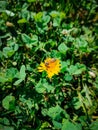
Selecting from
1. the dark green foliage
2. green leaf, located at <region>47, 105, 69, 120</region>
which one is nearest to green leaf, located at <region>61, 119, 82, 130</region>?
the dark green foliage

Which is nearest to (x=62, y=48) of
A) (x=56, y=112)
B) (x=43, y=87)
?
(x=43, y=87)

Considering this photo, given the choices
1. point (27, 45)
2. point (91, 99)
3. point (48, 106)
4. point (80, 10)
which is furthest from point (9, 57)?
point (80, 10)

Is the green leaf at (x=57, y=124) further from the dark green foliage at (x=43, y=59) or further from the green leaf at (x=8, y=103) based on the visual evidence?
the green leaf at (x=8, y=103)

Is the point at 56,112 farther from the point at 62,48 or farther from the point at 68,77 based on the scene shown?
the point at 62,48

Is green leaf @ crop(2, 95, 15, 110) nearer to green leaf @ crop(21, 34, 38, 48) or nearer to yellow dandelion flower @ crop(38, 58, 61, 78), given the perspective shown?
yellow dandelion flower @ crop(38, 58, 61, 78)

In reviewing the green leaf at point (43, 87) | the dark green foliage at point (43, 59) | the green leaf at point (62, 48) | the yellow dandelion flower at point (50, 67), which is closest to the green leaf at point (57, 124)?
the dark green foliage at point (43, 59)

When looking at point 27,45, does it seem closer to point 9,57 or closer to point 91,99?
point 9,57
